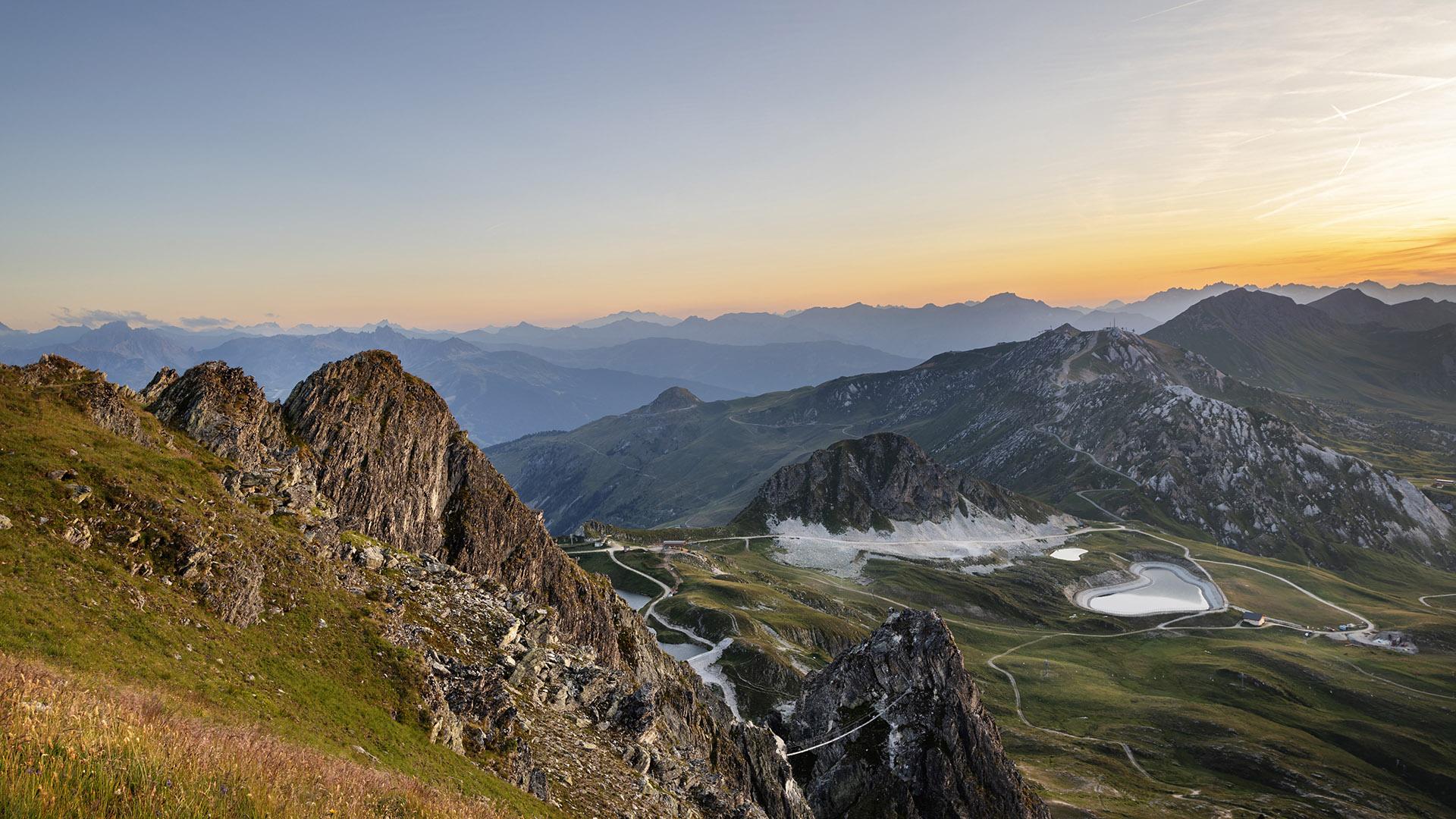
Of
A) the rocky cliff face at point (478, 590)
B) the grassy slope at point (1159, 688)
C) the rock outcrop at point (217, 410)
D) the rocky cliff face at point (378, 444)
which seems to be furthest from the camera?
the grassy slope at point (1159, 688)

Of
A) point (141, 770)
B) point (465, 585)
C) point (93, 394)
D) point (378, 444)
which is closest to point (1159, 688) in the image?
point (465, 585)

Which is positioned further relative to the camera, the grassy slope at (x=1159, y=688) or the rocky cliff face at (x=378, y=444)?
the grassy slope at (x=1159, y=688)

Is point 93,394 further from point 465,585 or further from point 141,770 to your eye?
point 141,770

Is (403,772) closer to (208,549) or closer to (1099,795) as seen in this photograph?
(208,549)

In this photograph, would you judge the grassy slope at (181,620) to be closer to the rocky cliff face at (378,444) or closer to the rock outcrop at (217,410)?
the rock outcrop at (217,410)

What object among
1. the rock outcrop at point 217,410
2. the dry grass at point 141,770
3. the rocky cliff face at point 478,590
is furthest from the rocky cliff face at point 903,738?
the dry grass at point 141,770

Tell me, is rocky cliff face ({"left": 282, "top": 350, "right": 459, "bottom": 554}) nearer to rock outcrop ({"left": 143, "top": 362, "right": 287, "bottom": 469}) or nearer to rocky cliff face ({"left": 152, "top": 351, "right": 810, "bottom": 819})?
rocky cliff face ({"left": 152, "top": 351, "right": 810, "bottom": 819})

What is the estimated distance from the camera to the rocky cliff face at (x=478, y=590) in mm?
32875

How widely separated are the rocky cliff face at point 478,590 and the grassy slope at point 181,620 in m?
2.97

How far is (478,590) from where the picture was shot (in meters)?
43.5

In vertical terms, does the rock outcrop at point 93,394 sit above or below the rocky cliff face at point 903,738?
above

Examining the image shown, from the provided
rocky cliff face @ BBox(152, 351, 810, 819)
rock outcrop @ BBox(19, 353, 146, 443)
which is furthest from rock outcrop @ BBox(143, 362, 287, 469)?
rock outcrop @ BBox(19, 353, 146, 443)

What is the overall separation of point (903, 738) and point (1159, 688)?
113m

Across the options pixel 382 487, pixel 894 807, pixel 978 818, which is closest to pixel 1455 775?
pixel 978 818
